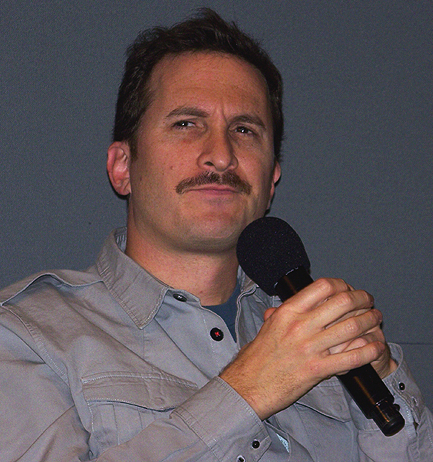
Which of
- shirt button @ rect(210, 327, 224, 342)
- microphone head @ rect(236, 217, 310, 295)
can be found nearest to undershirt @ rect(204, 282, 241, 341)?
shirt button @ rect(210, 327, 224, 342)

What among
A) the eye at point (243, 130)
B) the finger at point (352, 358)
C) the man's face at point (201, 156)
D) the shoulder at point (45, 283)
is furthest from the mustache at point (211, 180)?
the finger at point (352, 358)

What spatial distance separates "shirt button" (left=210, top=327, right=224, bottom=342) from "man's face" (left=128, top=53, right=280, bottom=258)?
226 millimetres

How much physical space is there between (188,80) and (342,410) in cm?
92

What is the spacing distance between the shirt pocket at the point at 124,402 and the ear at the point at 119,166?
58 cm

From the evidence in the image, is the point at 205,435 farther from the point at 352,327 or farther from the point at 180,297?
the point at 180,297

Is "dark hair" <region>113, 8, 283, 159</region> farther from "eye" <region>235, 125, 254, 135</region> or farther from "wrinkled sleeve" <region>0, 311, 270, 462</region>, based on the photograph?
"wrinkled sleeve" <region>0, 311, 270, 462</region>

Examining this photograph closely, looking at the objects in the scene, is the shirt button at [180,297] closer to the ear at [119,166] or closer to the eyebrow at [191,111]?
the ear at [119,166]

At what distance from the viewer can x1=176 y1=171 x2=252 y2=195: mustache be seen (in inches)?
64.7

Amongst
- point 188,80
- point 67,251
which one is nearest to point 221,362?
point 67,251


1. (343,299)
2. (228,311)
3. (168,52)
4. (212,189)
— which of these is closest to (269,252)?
(343,299)

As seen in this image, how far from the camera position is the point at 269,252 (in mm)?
1390

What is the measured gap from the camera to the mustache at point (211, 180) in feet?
5.39

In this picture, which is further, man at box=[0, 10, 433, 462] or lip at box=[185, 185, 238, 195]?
lip at box=[185, 185, 238, 195]

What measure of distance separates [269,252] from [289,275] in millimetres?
110
